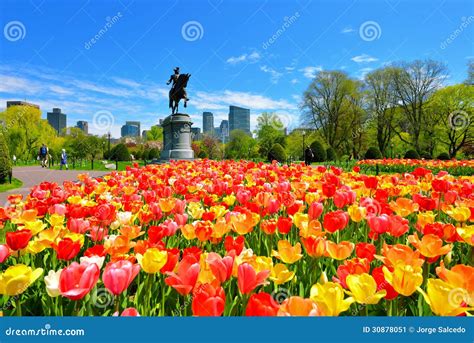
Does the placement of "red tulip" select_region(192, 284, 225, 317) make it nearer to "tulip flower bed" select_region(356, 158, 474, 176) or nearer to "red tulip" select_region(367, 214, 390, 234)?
"red tulip" select_region(367, 214, 390, 234)

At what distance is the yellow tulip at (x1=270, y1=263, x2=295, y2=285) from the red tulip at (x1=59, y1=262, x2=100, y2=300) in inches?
29.7

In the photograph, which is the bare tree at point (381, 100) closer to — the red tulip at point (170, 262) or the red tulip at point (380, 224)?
the red tulip at point (380, 224)

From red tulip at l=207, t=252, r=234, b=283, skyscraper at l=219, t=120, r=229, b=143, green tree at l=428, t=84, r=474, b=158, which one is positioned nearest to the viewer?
red tulip at l=207, t=252, r=234, b=283

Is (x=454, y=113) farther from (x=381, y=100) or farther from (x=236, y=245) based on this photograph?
(x=236, y=245)

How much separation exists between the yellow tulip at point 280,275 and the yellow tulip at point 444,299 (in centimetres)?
52

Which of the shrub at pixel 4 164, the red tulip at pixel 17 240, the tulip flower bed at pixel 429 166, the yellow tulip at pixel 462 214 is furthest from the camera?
the tulip flower bed at pixel 429 166

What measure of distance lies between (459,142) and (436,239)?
5144 centimetres

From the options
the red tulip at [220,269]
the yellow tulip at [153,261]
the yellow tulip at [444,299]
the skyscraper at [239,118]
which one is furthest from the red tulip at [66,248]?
the skyscraper at [239,118]

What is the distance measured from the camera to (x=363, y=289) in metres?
1.39

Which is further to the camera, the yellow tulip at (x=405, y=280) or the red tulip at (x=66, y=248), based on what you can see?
the red tulip at (x=66, y=248)

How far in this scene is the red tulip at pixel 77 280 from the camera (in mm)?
1334

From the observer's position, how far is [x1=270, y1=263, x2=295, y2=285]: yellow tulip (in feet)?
5.10

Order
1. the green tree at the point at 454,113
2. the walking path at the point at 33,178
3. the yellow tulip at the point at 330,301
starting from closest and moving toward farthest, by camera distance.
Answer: the yellow tulip at the point at 330,301 → the walking path at the point at 33,178 → the green tree at the point at 454,113

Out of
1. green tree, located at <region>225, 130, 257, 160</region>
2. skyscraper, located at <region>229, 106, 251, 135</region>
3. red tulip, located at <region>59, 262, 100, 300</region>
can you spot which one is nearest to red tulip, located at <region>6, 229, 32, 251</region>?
red tulip, located at <region>59, 262, 100, 300</region>
